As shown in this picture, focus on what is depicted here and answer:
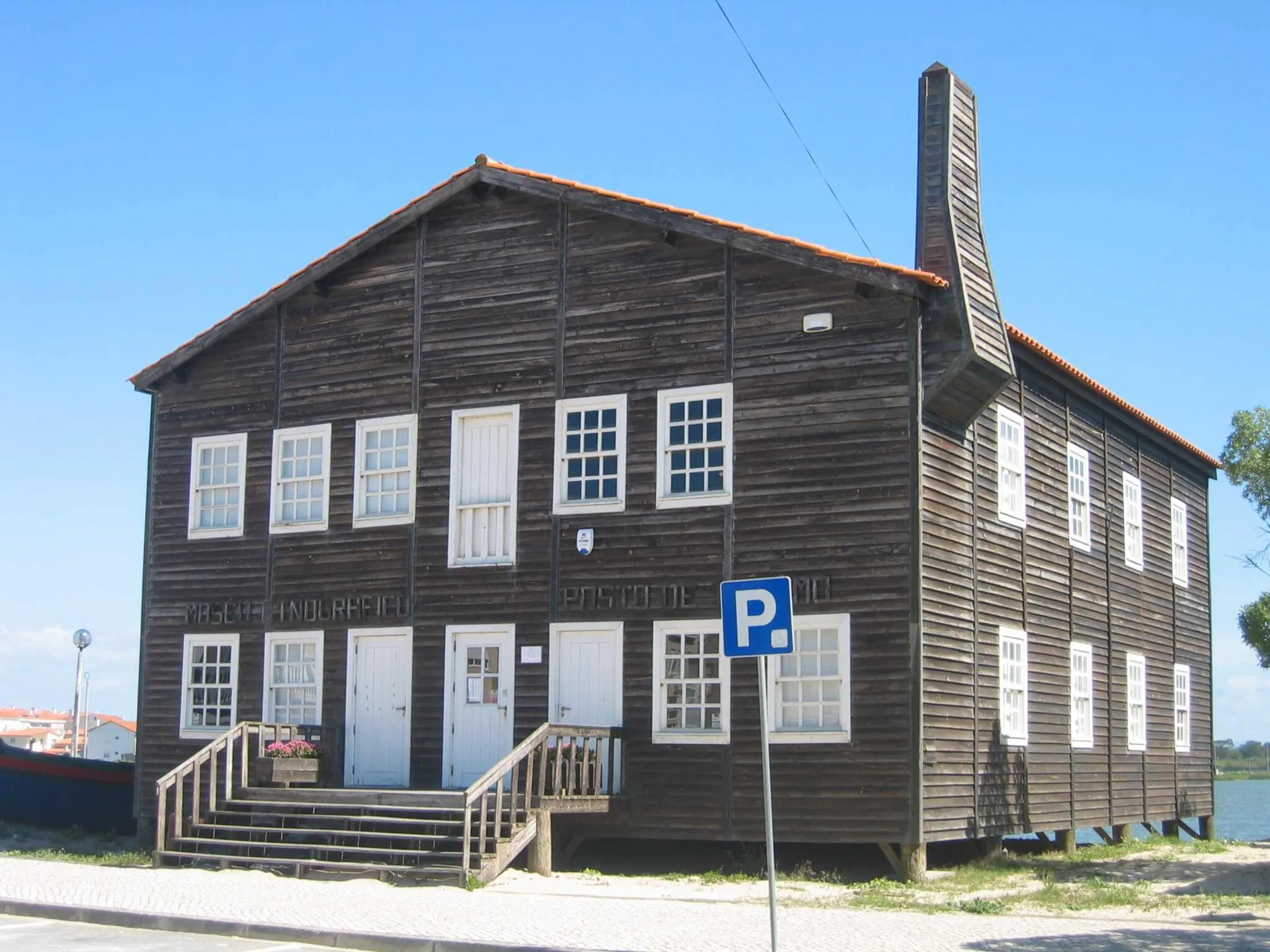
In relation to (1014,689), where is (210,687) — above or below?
below

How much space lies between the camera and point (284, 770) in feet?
69.1

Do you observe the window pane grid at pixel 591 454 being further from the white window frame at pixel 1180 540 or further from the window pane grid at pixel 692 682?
the white window frame at pixel 1180 540

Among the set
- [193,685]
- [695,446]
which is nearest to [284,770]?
[193,685]

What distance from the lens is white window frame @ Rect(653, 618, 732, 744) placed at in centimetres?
2009

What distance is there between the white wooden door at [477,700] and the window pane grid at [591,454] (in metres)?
2.18

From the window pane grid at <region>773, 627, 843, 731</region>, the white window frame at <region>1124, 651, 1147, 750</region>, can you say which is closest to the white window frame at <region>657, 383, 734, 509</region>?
the window pane grid at <region>773, 627, 843, 731</region>

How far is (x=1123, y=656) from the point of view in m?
27.5

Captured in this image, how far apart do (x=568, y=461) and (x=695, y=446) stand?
6.52ft

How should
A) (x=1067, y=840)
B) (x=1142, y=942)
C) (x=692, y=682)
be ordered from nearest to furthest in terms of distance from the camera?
(x=1142, y=942) < (x=692, y=682) < (x=1067, y=840)

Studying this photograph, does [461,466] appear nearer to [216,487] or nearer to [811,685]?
[216,487]

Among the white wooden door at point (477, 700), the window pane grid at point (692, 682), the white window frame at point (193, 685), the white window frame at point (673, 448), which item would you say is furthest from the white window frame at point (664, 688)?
the white window frame at point (193, 685)

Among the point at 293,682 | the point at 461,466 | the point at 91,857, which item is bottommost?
the point at 91,857

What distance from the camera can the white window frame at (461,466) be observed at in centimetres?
2202

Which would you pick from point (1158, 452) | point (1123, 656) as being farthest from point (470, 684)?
point (1158, 452)
